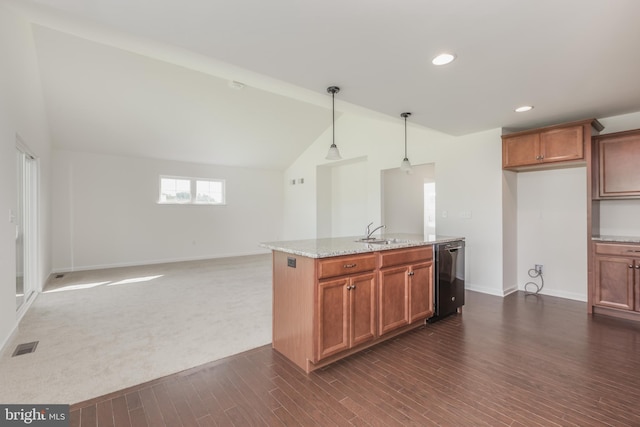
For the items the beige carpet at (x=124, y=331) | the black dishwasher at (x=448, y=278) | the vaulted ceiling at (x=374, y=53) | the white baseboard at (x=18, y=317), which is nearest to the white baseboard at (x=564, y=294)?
the black dishwasher at (x=448, y=278)

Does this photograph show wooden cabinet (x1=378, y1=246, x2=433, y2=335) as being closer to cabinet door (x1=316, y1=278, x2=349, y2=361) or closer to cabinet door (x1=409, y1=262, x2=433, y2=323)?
cabinet door (x1=409, y1=262, x2=433, y2=323)

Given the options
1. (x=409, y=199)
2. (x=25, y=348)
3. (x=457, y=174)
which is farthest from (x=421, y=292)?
(x=409, y=199)

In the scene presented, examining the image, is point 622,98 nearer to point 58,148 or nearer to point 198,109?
point 198,109

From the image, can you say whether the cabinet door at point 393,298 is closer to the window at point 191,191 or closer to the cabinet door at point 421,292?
the cabinet door at point 421,292

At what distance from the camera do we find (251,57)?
2.36 meters

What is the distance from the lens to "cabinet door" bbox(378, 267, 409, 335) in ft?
8.87

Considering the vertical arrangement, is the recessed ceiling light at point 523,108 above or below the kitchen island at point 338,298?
above

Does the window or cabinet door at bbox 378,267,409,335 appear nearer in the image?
cabinet door at bbox 378,267,409,335

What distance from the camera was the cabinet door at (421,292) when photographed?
300cm

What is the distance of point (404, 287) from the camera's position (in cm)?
292

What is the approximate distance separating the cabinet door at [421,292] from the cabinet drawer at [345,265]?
0.65 meters

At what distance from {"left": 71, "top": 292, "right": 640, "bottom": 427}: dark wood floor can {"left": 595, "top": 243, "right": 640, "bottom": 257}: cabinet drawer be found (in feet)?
2.88

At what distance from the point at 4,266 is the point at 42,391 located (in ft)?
4.28

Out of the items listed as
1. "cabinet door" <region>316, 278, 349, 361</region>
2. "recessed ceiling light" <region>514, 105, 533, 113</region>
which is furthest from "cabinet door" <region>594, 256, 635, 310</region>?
"cabinet door" <region>316, 278, 349, 361</region>
